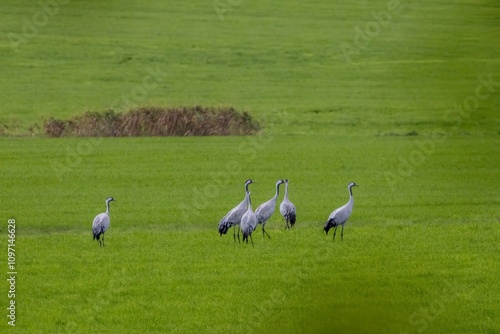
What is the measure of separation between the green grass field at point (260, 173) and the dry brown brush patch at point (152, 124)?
1453mm

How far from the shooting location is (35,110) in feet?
142

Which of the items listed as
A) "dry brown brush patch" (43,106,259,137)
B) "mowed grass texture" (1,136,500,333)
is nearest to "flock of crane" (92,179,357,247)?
"mowed grass texture" (1,136,500,333)

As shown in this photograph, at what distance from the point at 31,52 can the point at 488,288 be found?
146 ft

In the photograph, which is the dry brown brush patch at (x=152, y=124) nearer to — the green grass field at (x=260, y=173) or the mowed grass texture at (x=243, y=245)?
the green grass field at (x=260, y=173)

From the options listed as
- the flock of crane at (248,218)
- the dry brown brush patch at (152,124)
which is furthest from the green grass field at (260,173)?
the dry brown brush patch at (152,124)

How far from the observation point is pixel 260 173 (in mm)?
27734

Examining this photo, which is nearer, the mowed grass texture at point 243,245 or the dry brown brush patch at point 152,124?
the mowed grass texture at point 243,245

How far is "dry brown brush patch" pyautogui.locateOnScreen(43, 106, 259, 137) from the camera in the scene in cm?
3572

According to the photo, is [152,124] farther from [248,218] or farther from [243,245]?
[248,218]

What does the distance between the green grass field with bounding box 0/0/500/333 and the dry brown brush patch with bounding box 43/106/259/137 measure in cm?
145

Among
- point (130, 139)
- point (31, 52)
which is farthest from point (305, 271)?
point (31, 52)

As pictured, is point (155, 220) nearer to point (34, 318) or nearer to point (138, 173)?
point (138, 173)

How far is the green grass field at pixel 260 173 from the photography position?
4895 mm

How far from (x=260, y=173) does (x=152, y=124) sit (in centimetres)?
956
